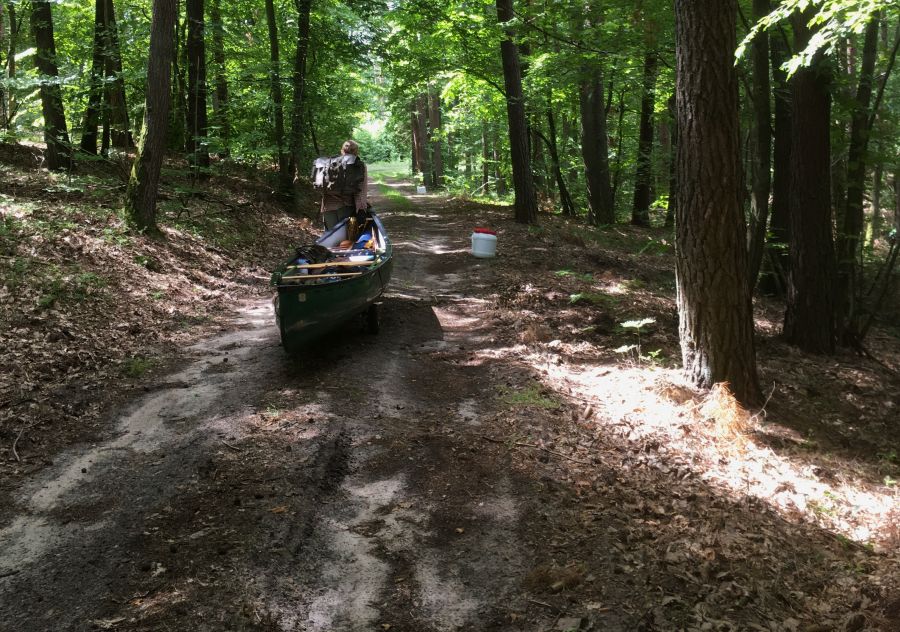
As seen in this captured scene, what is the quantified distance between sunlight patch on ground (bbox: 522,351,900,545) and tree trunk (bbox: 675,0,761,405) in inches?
20.4

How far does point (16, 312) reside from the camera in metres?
7.06

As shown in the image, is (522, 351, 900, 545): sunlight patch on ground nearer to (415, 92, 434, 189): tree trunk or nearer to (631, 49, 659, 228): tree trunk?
(631, 49, 659, 228): tree trunk

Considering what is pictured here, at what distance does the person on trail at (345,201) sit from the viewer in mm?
9909

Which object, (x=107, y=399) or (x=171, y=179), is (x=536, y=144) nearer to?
(x=171, y=179)

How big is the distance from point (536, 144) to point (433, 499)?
2029cm

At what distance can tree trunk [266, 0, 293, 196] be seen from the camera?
15344mm

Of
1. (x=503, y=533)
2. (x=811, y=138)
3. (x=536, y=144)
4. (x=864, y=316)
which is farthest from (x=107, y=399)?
(x=536, y=144)

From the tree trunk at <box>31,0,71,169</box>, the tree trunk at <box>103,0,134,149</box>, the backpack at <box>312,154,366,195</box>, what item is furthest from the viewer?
the tree trunk at <box>103,0,134,149</box>

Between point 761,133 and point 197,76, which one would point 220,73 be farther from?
point 761,133

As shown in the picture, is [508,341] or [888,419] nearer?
Answer: [888,419]

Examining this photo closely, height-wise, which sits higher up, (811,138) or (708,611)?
(811,138)

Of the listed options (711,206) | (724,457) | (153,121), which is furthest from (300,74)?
(724,457)

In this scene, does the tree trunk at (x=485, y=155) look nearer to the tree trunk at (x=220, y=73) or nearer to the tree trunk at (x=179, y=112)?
the tree trunk at (x=220, y=73)

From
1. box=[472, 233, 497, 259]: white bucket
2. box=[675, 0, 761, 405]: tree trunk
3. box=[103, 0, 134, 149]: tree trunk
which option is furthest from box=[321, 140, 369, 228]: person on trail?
box=[675, 0, 761, 405]: tree trunk
